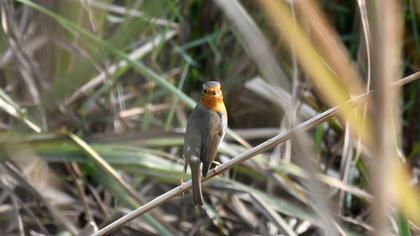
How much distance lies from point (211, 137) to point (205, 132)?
1.0 inches

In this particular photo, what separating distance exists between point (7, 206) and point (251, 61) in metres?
1.21

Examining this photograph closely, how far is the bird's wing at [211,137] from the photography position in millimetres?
2031

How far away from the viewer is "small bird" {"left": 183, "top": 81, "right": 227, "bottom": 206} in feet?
6.49

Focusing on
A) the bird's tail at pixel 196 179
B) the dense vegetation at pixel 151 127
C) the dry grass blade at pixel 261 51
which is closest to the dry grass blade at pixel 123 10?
the dense vegetation at pixel 151 127

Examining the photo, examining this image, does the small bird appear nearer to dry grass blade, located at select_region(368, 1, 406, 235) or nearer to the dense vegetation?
the dense vegetation

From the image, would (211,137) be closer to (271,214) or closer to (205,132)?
(205,132)

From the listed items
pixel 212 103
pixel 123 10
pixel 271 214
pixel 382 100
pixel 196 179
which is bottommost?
pixel 271 214

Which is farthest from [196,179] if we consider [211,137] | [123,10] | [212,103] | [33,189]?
[123,10]

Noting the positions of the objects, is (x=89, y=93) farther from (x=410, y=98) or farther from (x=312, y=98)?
(x=410, y=98)

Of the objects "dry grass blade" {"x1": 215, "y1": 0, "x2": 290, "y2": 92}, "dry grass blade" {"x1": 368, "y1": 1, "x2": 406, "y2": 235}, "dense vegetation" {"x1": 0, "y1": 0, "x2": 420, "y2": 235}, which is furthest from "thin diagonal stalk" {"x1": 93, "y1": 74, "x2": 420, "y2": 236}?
"dry grass blade" {"x1": 368, "y1": 1, "x2": 406, "y2": 235}

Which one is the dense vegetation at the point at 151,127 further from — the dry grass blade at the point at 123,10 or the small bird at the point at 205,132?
the small bird at the point at 205,132

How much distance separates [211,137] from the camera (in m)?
2.12

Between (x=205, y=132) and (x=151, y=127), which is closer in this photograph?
(x=205, y=132)

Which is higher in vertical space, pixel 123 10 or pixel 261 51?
pixel 261 51
